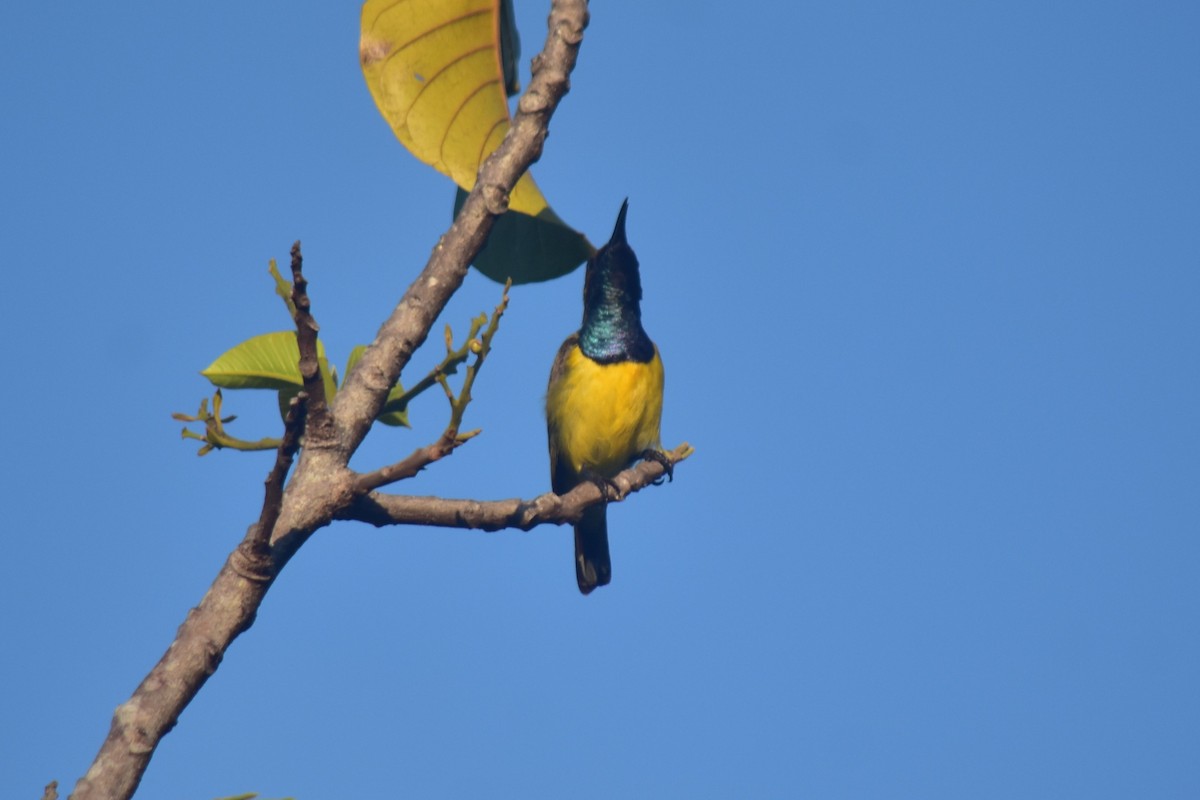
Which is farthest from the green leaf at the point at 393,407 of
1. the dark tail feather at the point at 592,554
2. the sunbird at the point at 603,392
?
the dark tail feather at the point at 592,554

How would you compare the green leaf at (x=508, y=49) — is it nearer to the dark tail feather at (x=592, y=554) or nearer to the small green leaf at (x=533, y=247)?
the small green leaf at (x=533, y=247)

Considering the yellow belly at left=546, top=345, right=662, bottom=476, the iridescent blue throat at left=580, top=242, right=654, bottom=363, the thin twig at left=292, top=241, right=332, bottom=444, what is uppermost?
the iridescent blue throat at left=580, top=242, right=654, bottom=363

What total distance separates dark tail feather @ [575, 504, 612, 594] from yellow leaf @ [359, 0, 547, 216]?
13.0 ft

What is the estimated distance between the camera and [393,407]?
111 inches

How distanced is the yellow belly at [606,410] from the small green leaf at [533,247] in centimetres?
323

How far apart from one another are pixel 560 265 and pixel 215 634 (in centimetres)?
146

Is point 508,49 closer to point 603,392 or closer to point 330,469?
point 330,469

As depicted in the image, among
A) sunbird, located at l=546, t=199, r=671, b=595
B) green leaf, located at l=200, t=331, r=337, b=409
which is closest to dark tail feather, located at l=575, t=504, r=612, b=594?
sunbird, located at l=546, t=199, r=671, b=595

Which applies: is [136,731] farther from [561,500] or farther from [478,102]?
[478,102]

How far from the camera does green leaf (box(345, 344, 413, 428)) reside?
280 cm

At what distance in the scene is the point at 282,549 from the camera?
206 cm

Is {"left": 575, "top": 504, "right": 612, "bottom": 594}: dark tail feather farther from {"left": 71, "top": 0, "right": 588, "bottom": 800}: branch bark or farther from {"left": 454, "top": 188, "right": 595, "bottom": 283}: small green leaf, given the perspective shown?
{"left": 71, "top": 0, "right": 588, "bottom": 800}: branch bark

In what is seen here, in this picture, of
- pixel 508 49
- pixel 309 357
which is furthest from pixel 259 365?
pixel 508 49

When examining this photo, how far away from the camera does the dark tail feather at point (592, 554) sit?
677 centimetres
